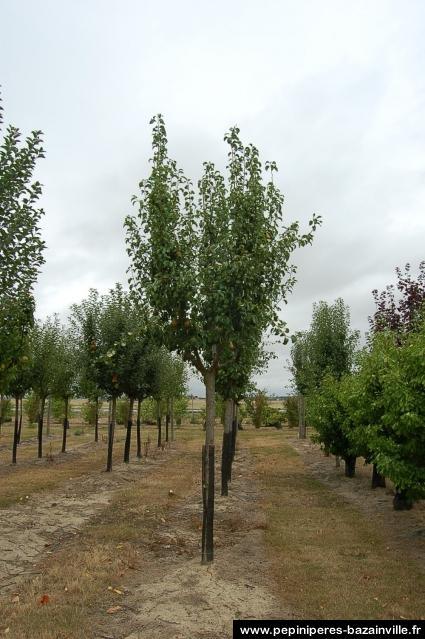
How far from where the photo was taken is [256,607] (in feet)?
24.8

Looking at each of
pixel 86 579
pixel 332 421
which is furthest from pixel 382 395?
pixel 332 421

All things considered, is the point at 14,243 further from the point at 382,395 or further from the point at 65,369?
the point at 65,369

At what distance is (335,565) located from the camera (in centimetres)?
991

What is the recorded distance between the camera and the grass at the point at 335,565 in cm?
771

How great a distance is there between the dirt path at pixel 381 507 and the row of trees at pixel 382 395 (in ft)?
1.98

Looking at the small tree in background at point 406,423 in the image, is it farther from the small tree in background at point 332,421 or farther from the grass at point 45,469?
the grass at point 45,469

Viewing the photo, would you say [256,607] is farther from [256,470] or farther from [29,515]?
[256,470]

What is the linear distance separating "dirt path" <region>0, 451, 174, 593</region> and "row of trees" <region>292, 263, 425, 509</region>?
24.7ft

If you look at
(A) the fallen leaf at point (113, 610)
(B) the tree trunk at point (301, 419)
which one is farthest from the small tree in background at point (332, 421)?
(B) the tree trunk at point (301, 419)

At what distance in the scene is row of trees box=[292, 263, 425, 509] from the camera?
Result: 10.1 m

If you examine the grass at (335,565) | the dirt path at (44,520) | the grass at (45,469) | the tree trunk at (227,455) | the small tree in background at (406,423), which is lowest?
the grass at (45,469)

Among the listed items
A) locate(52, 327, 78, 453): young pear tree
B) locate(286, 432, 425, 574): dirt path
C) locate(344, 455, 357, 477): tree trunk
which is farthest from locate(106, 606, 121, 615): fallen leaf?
locate(52, 327, 78, 453): young pear tree

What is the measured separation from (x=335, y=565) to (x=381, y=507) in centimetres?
734

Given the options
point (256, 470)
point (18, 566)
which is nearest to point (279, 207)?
point (18, 566)
